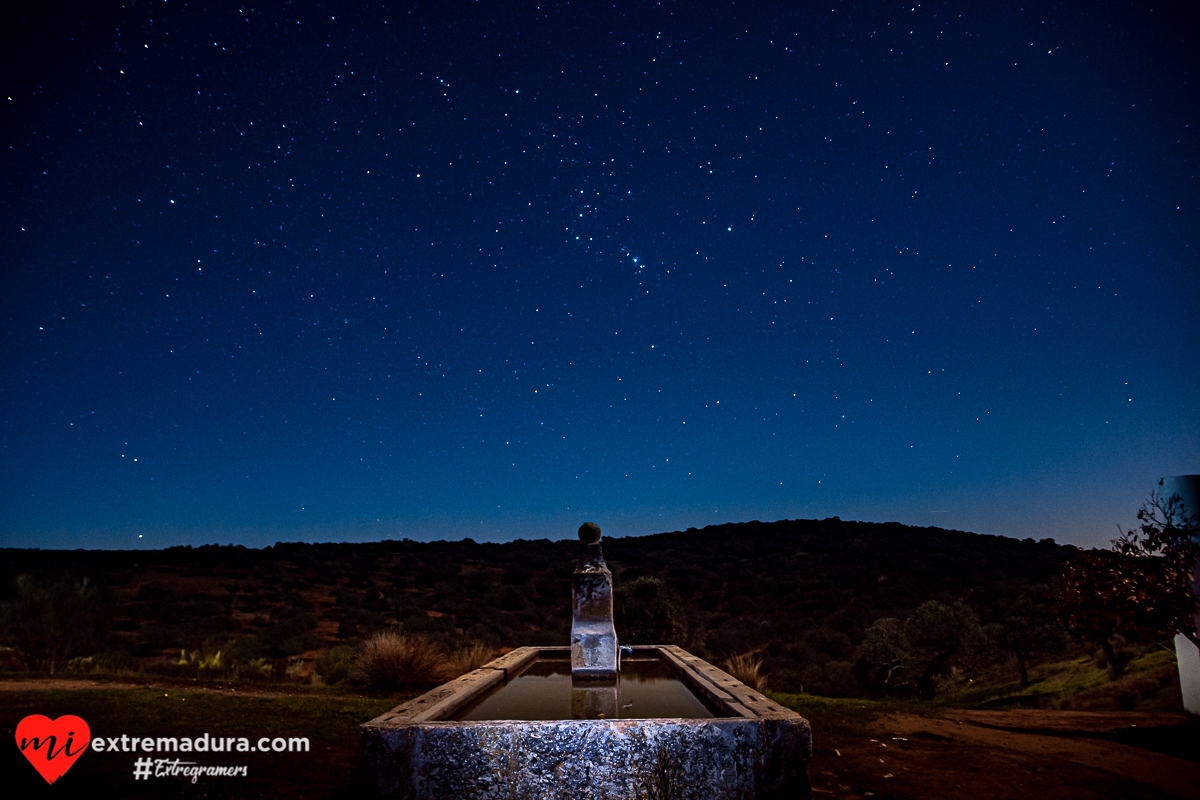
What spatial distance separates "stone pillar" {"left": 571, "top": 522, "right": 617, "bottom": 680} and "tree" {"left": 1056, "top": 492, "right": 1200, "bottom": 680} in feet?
22.0

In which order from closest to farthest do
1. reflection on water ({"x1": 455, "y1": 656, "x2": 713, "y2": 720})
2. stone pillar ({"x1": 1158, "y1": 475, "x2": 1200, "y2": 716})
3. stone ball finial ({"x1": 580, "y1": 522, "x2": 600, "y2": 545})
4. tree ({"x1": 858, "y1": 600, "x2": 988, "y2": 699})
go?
reflection on water ({"x1": 455, "y1": 656, "x2": 713, "y2": 720}) < stone ball finial ({"x1": 580, "y1": 522, "x2": 600, "y2": 545}) < stone pillar ({"x1": 1158, "y1": 475, "x2": 1200, "y2": 716}) < tree ({"x1": 858, "y1": 600, "x2": 988, "y2": 699})

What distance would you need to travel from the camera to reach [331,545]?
47.5 meters

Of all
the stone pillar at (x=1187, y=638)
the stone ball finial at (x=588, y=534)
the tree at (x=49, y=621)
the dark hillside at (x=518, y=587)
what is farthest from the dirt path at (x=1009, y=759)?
the tree at (x=49, y=621)

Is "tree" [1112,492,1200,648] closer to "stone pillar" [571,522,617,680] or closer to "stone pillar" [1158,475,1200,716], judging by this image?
"stone pillar" [1158,475,1200,716]

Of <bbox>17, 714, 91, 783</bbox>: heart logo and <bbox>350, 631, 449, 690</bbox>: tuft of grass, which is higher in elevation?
<bbox>17, 714, 91, 783</bbox>: heart logo

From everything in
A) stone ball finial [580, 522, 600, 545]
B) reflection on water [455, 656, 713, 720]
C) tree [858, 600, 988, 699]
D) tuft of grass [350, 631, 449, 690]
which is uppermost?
stone ball finial [580, 522, 600, 545]

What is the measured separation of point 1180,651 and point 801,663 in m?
10.5

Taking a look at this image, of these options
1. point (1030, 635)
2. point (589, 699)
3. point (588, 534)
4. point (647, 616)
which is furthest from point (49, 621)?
point (1030, 635)

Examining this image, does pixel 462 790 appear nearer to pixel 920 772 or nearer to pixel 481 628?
pixel 920 772

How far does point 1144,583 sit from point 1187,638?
136 cm

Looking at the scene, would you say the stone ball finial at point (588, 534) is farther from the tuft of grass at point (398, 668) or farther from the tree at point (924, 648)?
the tree at point (924, 648)

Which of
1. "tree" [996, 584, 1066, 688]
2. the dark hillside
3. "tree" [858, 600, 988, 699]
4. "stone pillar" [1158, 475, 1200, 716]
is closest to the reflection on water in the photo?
"stone pillar" [1158, 475, 1200, 716]

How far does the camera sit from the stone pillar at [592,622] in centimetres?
730

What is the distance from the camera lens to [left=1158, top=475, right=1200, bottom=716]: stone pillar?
28.9 feet
